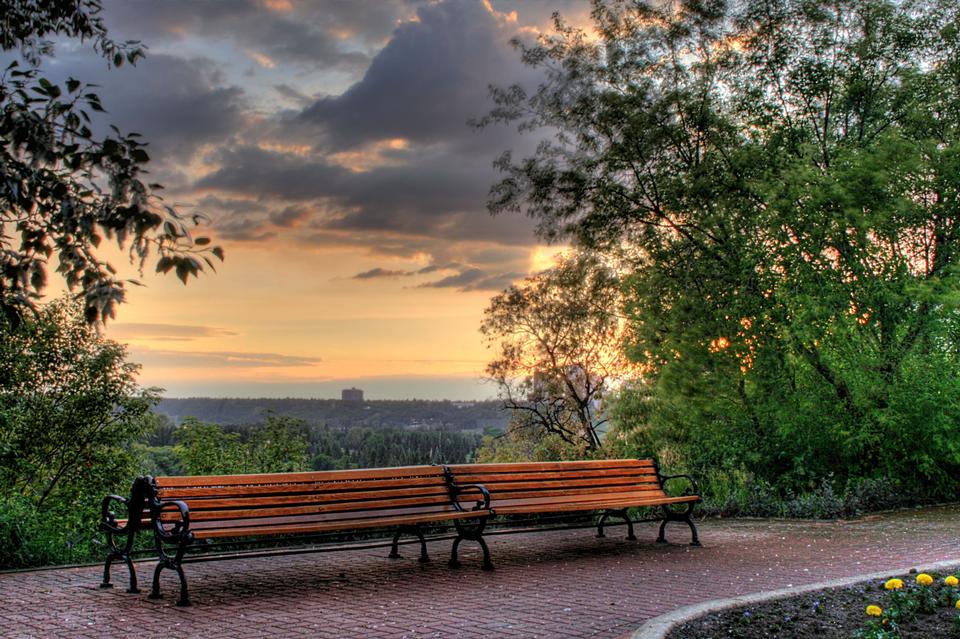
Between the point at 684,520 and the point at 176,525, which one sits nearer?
the point at 176,525

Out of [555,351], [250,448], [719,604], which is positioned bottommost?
[719,604]

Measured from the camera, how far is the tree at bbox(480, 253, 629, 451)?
26.1 metres

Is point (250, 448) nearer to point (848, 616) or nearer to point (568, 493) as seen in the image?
point (568, 493)

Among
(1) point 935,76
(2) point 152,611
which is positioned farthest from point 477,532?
(1) point 935,76

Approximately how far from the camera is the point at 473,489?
8.73m

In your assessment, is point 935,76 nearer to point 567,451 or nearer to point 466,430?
point 567,451

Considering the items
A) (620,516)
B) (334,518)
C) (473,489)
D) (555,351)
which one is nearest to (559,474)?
(620,516)

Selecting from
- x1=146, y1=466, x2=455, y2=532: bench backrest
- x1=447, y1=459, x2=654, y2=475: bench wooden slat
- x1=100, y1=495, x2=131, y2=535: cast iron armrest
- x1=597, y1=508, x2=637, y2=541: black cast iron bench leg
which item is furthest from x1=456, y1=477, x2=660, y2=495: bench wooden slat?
x1=100, y1=495, x2=131, y2=535: cast iron armrest

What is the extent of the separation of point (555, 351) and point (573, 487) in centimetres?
1714

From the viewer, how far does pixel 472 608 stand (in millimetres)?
6336

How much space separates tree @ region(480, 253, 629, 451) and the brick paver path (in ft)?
51.0

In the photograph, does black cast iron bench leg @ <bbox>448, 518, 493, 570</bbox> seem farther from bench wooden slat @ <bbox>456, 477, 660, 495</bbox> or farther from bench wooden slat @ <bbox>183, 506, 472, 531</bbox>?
bench wooden slat @ <bbox>456, 477, 660, 495</bbox>

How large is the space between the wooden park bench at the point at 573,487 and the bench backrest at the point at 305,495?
497 mm

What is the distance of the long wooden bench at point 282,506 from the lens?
6.78 m
